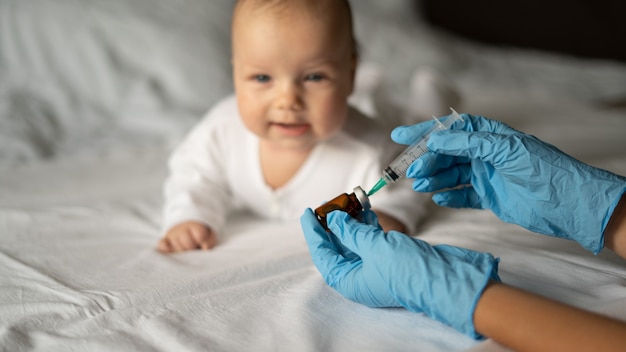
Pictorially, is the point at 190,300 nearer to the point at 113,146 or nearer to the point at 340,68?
the point at 340,68

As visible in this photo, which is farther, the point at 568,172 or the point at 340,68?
the point at 340,68

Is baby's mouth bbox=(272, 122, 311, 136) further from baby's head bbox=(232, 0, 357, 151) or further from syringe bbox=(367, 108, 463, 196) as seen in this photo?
syringe bbox=(367, 108, 463, 196)

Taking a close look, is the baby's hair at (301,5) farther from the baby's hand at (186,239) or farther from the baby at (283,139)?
the baby's hand at (186,239)

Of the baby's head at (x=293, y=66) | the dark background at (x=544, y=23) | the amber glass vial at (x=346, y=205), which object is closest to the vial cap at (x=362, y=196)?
the amber glass vial at (x=346, y=205)

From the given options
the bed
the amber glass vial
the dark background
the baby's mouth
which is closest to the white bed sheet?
the bed

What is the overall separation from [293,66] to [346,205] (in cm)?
34

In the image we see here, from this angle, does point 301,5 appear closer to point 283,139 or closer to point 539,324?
point 283,139

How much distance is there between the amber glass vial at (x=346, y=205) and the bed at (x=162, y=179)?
12 cm

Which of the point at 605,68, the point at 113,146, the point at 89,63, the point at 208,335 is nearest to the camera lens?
the point at 208,335

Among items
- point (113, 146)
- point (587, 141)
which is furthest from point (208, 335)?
point (587, 141)

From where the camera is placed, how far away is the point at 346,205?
3.49 feet

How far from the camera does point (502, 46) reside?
10.2 feet

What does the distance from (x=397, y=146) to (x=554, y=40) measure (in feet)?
6.08

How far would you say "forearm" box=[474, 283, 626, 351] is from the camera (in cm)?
78
